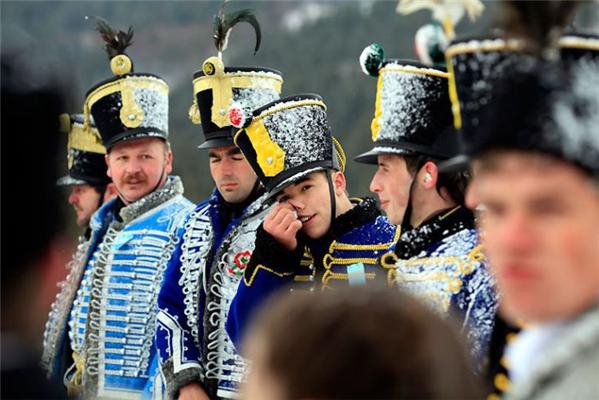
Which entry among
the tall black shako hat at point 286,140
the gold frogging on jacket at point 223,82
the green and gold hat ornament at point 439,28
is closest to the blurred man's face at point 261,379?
the green and gold hat ornament at point 439,28

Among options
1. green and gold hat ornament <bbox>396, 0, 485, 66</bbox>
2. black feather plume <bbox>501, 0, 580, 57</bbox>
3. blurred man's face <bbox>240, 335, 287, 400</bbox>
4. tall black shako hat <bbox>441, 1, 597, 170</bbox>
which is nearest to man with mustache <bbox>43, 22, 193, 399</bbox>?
green and gold hat ornament <bbox>396, 0, 485, 66</bbox>

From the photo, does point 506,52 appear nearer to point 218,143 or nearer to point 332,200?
point 332,200

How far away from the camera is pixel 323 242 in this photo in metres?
4.79

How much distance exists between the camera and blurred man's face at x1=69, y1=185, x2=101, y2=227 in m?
7.74

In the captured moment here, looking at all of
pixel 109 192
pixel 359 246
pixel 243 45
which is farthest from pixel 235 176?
pixel 243 45

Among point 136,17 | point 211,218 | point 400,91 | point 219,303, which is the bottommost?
point 219,303

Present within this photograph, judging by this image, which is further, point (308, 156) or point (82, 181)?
point (82, 181)

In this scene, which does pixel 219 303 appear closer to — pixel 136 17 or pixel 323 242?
pixel 323 242

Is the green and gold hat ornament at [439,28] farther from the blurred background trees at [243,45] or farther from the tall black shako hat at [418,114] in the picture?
the blurred background trees at [243,45]

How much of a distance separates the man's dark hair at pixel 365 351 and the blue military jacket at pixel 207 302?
10.7 feet

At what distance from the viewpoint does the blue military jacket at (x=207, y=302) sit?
210 inches

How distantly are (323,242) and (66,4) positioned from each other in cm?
5278

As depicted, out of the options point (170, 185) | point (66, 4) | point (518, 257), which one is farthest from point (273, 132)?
point (66, 4)

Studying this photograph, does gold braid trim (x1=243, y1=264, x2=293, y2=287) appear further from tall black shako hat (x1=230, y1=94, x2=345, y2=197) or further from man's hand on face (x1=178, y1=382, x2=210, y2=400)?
man's hand on face (x1=178, y1=382, x2=210, y2=400)
